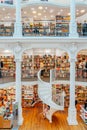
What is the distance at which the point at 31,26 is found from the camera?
13352 millimetres

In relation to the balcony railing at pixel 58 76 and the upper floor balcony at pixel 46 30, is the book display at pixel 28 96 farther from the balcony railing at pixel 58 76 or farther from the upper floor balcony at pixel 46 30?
the upper floor balcony at pixel 46 30

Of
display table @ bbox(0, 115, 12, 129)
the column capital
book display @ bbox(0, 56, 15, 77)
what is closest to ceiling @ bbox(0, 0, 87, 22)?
book display @ bbox(0, 56, 15, 77)

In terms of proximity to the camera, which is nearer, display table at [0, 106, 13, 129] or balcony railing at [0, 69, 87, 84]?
display table at [0, 106, 13, 129]

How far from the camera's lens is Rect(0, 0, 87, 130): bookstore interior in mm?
12695

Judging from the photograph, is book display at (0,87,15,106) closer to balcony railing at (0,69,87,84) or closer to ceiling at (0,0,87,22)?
balcony railing at (0,69,87,84)

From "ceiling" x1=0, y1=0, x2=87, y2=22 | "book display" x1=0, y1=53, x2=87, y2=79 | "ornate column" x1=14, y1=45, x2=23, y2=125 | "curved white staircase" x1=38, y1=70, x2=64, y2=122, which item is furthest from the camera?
"ceiling" x1=0, y1=0, x2=87, y2=22

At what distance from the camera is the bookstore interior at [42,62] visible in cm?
1270

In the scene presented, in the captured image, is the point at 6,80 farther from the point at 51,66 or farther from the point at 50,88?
the point at 51,66

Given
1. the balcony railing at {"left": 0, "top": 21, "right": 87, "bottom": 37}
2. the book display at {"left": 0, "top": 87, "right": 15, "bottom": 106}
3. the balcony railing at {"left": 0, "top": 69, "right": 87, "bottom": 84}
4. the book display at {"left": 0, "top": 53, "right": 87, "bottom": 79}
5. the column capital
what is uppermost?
the balcony railing at {"left": 0, "top": 21, "right": 87, "bottom": 37}

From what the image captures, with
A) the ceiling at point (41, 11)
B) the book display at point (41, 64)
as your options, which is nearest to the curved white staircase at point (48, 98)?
the book display at point (41, 64)

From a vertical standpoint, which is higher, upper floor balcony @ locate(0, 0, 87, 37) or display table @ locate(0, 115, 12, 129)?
upper floor balcony @ locate(0, 0, 87, 37)

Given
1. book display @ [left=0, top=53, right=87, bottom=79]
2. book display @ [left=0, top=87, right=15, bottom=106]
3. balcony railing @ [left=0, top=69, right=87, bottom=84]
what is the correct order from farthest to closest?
book display @ [left=0, top=87, right=15, bottom=106] → book display @ [left=0, top=53, right=87, bottom=79] → balcony railing @ [left=0, top=69, right=87, bottom=84]

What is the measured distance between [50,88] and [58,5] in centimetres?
476

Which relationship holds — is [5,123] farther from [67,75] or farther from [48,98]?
[67,75]
